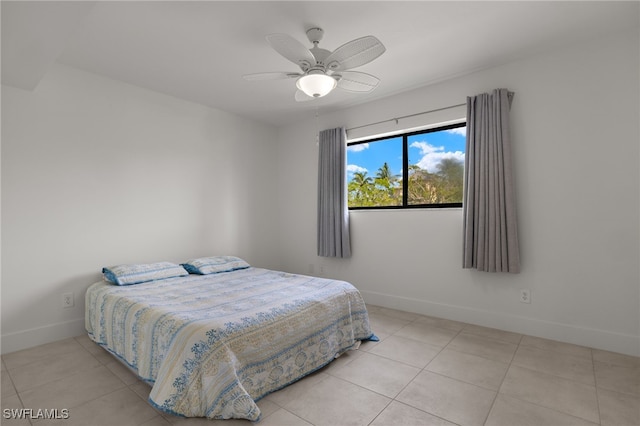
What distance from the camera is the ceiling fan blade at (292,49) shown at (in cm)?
188

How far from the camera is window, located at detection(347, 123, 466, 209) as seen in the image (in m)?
3.38

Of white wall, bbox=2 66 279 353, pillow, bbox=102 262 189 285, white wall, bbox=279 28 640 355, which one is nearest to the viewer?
white wall, bbox=279 28 640 355

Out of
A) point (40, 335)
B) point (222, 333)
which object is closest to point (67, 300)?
point (40, 335)

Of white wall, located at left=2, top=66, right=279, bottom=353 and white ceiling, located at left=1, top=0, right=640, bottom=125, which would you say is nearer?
white ceiling, located at left=1, top=0, right=640, bottom=125

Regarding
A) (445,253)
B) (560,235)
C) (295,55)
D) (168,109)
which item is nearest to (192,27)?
(295,55)

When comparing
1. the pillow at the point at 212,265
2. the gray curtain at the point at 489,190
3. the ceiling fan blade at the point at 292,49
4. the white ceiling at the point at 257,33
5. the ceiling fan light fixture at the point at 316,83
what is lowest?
the pillow at the point at 212,265

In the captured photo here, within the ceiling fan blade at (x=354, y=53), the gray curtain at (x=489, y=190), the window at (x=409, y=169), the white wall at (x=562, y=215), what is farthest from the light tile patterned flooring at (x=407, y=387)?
the ceiling fan blade at (x=354, y=53)

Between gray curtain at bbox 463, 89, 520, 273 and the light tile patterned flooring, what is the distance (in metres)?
0.74

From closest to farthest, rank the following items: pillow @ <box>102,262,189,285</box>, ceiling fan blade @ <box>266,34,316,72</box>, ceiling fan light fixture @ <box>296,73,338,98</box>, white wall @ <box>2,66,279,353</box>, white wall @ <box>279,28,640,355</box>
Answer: ceiling fan blade @ <box>266,34,316,72</box> < ceiling fan light fixture @ <box>296,73,338,98</box> < white wall @ <box>279,28,640,355</box> < white wall @ <box>2,66,279,353</box> < pillow @ <box>102,262,189,285</box>

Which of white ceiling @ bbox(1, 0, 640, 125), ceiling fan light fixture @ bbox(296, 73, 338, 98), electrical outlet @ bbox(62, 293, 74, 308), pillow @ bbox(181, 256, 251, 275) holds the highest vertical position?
white ceiling @ bbox(1, 0, 640, 125)

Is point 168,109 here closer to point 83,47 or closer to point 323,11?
point 83,47

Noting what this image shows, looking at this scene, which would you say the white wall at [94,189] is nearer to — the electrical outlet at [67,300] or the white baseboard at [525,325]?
the electrical outlet at [67,300]

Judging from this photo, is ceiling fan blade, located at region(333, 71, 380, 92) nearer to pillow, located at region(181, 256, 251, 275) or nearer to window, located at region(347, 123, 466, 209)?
window, located at region(347, 123, 466, 209)

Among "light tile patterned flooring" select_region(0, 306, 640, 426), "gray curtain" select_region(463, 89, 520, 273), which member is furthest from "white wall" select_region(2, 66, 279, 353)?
"gray curtain" select_region(463, 89, 520, 273)
